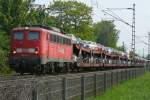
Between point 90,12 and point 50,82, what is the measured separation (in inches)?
4085

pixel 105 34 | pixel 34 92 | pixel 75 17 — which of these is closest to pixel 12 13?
pixel 34 92

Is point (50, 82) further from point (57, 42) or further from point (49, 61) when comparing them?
point (57, 42)

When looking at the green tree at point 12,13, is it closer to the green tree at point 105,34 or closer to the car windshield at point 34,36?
the car windshield at point 34,36

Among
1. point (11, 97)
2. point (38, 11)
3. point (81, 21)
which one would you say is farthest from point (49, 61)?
point (81, 21)

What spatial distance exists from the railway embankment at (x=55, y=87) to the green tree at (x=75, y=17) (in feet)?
281

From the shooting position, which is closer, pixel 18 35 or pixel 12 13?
pixel 18 35

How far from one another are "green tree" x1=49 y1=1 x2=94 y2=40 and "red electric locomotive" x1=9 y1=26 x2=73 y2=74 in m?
71.1

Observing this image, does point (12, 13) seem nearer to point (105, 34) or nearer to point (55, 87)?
point (55, 87)

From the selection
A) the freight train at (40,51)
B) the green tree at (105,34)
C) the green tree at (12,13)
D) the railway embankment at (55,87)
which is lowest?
the railway embankment at (55,87)

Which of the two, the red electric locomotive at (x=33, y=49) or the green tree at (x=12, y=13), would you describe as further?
the green tree at (x=12, y=13)

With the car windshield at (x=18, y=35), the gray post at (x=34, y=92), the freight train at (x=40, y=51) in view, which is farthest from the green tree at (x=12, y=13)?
the gray post at (x=34, y=92)

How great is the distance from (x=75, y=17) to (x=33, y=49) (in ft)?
259

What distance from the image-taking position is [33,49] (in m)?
34.4

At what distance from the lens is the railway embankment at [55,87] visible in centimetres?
975
